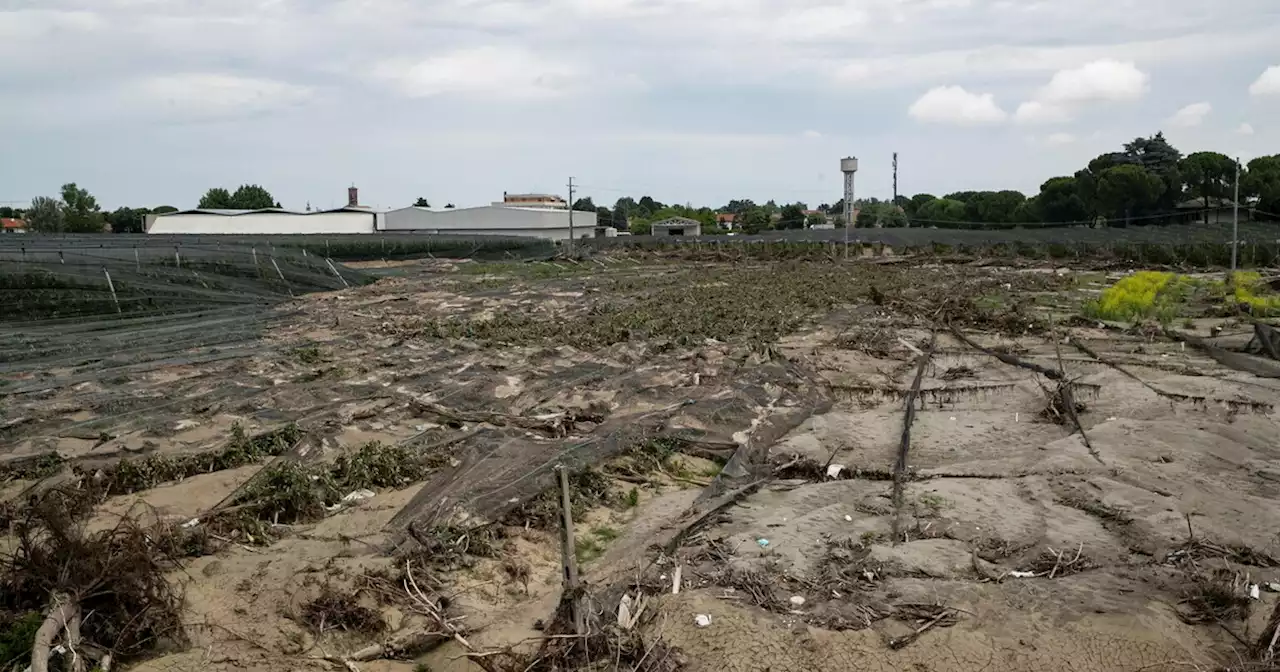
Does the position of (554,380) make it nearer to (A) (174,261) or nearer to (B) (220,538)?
(B) (220,538)

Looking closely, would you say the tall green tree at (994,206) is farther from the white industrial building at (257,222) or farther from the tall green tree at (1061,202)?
the white industrial building at (257,222)

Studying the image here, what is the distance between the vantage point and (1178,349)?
587 inches

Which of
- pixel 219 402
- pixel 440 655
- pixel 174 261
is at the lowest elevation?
pixel 440 655

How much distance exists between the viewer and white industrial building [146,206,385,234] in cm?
5709

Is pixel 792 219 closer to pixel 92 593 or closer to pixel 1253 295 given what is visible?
pixel 1253 295

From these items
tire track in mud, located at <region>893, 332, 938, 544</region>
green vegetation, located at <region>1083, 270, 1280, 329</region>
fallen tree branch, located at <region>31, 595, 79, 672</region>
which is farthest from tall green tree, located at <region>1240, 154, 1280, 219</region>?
fallen tree branch, located at <region>31, 595, 79, 672</region>

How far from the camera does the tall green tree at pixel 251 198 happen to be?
3386 inches

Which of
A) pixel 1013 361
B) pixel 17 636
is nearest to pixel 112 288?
pixel 17 636

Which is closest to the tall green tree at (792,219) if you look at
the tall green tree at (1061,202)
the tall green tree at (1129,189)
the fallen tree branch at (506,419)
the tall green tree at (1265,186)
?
the tall green tree at (1061,202)

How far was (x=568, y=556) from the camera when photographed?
236 inches

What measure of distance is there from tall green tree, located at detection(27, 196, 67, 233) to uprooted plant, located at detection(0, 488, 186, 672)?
193 feet

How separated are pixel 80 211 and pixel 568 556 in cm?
6730

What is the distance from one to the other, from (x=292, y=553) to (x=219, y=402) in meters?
4.92

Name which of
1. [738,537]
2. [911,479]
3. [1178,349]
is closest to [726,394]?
[911,479]
